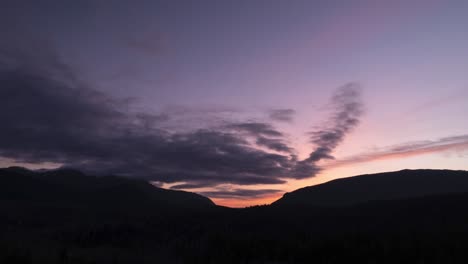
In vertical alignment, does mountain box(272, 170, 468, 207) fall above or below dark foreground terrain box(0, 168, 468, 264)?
above

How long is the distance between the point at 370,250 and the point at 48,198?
130363 millimetres

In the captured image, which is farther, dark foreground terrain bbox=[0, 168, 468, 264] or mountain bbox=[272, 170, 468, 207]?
mountain bbox=[272, 170, 468, 207]

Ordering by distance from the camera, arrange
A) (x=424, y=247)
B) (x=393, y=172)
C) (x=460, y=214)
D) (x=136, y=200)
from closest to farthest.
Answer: (x=424, y=247) < (x=460, y=214) < (x=393, y=172) < (x=136, y=200)

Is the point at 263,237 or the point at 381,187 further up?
the point at 381,187

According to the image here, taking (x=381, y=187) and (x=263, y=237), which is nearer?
(x=263, y=237)

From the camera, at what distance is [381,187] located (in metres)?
110

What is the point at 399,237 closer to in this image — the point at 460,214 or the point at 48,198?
the point at 460,214

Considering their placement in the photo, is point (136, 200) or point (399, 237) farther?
point (136, 200)

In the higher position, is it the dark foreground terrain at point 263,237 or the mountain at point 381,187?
the mountain at point 381,187

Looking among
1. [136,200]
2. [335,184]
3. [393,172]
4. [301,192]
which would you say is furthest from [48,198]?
[393,172]

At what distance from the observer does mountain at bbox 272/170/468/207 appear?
95.2 metres

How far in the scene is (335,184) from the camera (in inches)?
5084

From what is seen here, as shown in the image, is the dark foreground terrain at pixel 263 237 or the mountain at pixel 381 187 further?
the mountain at pixel 381 187

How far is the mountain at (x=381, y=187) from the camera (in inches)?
3750
